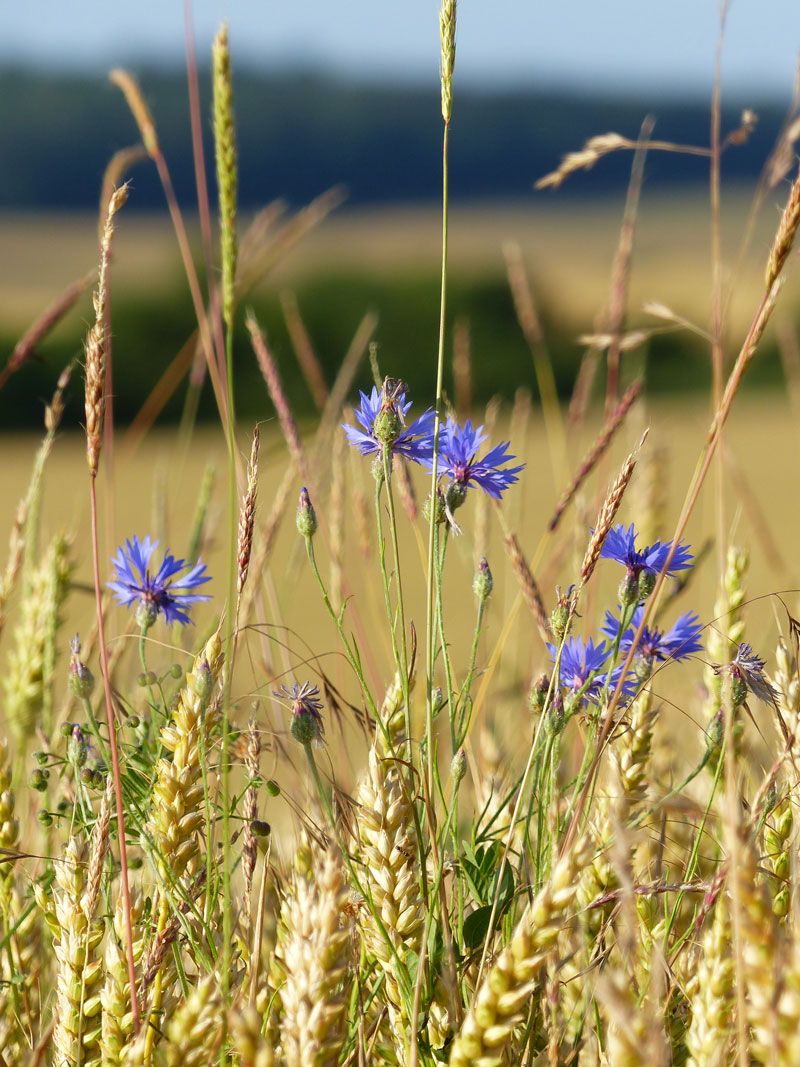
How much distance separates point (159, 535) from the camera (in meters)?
1.39

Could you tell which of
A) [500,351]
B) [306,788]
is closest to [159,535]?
[306,788]

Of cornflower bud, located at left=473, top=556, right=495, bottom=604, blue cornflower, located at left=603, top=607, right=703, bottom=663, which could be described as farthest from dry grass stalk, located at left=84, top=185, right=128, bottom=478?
blue cornflower, located at left=603, top=607, right=703, bottom=663

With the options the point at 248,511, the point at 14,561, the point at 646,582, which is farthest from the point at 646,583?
the point at 14,561

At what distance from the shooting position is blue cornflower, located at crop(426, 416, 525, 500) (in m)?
0.72

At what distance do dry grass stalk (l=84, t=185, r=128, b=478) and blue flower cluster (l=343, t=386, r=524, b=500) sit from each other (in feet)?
0.55

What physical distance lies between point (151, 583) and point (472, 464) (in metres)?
0.22

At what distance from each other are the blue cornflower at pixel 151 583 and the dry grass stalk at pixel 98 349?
177mm

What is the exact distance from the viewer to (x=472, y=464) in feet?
2.39

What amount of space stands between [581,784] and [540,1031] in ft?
0.53

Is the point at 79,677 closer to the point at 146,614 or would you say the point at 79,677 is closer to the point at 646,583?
the point at 146,614

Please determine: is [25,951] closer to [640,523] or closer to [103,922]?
[103,922]

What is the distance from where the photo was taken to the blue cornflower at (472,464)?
72 centimetres

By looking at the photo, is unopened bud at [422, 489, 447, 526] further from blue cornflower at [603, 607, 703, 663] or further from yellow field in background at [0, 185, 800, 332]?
yellow field in background at [0, 185, 800, 332]

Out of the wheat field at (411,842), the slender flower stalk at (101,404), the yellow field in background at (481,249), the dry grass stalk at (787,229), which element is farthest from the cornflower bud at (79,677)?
the yellow field in background at (481,249)
